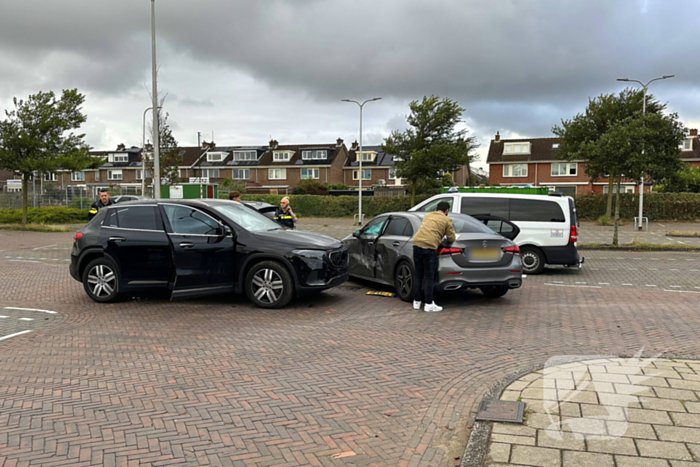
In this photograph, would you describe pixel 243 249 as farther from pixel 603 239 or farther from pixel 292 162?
pixel 292 162

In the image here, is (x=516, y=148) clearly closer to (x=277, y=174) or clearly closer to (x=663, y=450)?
(x=277, y=174)

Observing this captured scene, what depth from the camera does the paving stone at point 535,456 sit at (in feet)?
10.8

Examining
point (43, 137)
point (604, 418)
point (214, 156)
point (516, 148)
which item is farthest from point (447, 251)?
point (214, 156)

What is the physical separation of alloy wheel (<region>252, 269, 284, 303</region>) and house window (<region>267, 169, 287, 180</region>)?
60713 millimetres

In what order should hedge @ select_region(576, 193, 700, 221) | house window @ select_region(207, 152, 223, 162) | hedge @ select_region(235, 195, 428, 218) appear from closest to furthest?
hedge @ select_region(576, 193, 700, 221) → hedge @ select_region(235, 195, 428, 218) → house window @ select_region(207, 152, 223, 162)

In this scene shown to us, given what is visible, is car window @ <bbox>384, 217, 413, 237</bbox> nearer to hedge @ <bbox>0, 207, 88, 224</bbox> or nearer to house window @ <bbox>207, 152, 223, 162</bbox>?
hedge @ <bbox>0, 207, 88, 224</bbox>

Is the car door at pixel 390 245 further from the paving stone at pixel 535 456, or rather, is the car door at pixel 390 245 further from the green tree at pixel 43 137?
the green tree at pixel 43 137

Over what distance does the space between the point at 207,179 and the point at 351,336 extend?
6547cm

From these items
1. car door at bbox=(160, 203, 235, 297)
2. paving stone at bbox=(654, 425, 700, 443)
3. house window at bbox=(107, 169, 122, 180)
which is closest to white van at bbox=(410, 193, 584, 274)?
car door at bbox=(160, 203, 235, 297)

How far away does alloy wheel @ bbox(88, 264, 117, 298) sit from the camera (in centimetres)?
826

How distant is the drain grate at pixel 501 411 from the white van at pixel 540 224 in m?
7.91

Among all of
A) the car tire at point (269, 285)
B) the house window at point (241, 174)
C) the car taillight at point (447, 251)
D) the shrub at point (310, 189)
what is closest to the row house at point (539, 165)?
the shrub at point (310, 189)

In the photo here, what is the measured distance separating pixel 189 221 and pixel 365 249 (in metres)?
3.01

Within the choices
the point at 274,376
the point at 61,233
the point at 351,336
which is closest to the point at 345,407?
the point at 274,376
